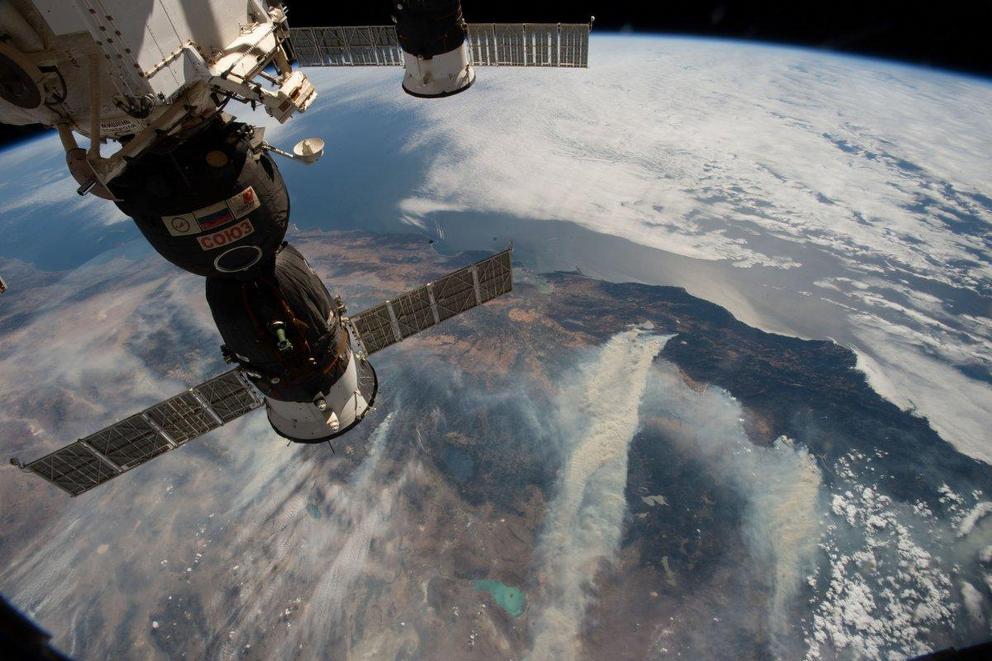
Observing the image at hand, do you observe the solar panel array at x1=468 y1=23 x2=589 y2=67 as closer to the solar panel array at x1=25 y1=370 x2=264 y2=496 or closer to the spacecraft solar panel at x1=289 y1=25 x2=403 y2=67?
the spacecraft solar panel at x1=289 y1=25 x2=403 y2=67

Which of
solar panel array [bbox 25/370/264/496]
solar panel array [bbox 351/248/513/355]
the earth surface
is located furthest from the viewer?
the earth surface

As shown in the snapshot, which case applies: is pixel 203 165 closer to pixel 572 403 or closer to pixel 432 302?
pixel 432 302

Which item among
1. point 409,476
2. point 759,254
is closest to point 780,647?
point 409,476

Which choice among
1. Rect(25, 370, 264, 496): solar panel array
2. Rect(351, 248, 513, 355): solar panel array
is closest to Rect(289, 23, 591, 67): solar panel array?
Rect(351, 248, 513, 355): solar panel array

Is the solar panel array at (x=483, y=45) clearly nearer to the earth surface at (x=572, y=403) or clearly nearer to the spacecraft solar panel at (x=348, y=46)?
the spacecraft solar panel at (x=348, y=46)

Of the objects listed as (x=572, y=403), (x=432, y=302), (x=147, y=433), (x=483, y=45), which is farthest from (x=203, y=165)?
(x=572, y=403)

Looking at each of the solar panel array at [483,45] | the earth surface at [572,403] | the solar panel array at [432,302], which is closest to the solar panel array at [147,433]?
the solar panel array at [432,302]
